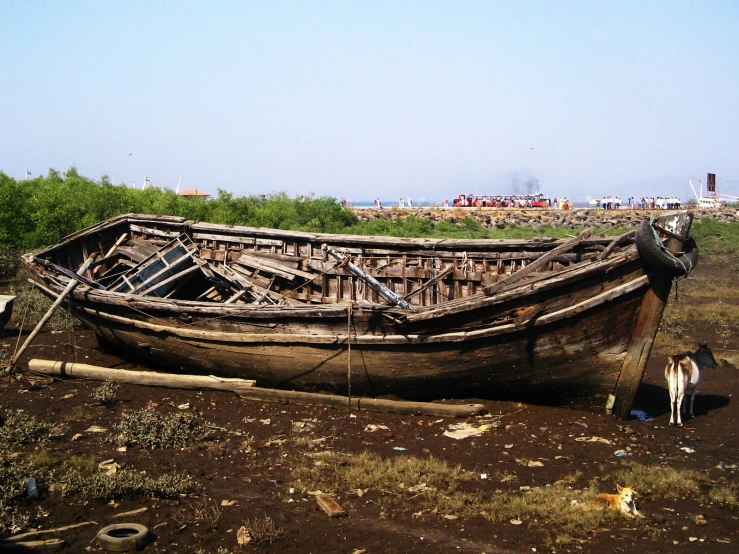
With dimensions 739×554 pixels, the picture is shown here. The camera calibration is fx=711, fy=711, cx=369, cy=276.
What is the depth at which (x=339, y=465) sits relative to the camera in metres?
7.89

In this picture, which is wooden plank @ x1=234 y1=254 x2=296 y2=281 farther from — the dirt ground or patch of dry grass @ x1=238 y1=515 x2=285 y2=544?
patch of dry grass @ x1=238 y1=515 x2=285 y2=544

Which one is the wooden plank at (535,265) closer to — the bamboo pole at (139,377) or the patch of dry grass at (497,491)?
the patch of dry grass at (497,491)

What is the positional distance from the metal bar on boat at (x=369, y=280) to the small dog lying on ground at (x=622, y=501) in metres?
3.64

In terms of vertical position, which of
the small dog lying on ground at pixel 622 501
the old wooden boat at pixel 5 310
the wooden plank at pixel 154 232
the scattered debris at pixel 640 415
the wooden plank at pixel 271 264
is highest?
the wooden plank at pixel 154 232

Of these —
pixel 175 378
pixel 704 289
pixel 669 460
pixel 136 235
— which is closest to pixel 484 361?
pixel 669 460

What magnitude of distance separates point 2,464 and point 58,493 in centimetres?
86

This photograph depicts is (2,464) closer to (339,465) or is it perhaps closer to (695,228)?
(339,465)

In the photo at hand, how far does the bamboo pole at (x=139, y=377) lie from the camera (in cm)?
1069

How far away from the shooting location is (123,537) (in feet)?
19.4

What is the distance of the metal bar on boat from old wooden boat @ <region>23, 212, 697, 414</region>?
0.13 feet

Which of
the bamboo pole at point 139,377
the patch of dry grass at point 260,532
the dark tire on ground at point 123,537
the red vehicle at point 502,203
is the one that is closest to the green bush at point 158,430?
the bamboo pole at point 139,377

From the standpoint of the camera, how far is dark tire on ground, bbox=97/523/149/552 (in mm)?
5820

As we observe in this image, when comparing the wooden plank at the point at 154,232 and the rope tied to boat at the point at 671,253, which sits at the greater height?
the wooden plank at the point at 154,232

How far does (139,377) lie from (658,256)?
759 centimetres
